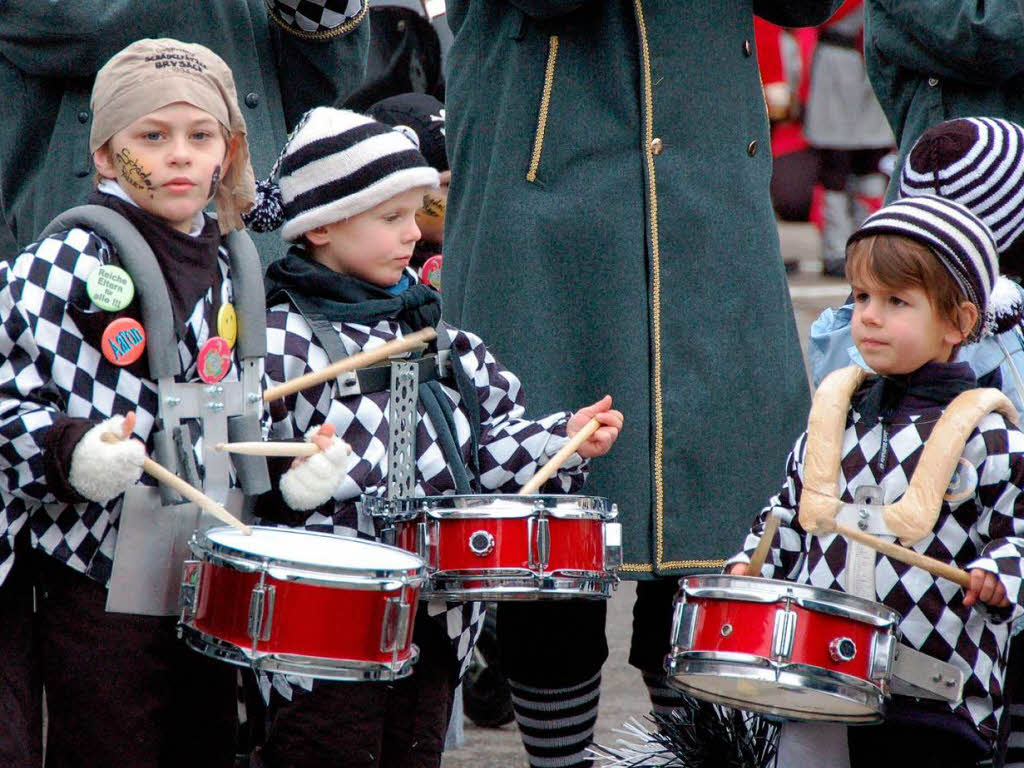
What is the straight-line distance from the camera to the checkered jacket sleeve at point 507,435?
3.31 m

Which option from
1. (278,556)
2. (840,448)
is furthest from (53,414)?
(840,448)

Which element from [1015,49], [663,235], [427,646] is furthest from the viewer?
[1015,49]

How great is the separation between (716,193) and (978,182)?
0.58 m

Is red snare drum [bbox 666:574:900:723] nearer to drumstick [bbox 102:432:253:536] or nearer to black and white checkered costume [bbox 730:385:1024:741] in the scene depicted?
black and white checkered costume [bbox 730:385:1024:741]

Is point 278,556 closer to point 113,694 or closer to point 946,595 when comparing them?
point 113,694

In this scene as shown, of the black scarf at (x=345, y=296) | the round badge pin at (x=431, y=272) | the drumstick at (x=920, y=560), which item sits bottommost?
the drumstick at (x=920, y=560)

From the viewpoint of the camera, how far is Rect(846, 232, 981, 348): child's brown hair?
2.95m

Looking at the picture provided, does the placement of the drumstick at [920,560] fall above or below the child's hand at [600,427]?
below

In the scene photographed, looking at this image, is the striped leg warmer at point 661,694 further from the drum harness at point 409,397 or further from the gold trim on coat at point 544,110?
the gold trim on coat at point 544,110

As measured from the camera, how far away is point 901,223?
2971 mm

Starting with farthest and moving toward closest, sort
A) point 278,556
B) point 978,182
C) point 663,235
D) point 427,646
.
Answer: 1. point 663,235
2. point 978,182
3. point 427,646
4. point 278,556

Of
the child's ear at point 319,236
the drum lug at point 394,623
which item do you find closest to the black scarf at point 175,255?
the child's ear at point 319,236

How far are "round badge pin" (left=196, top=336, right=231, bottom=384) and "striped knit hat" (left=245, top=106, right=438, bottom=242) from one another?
38cm

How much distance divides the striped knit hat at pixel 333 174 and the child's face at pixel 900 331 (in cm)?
88
